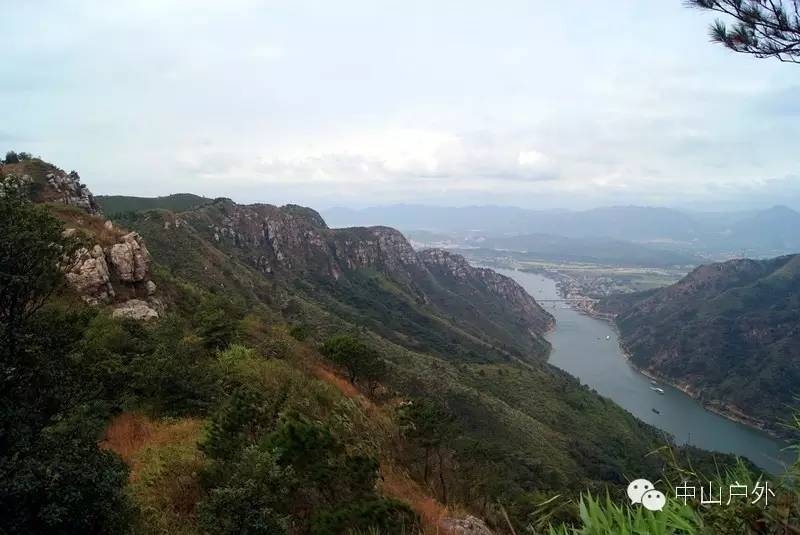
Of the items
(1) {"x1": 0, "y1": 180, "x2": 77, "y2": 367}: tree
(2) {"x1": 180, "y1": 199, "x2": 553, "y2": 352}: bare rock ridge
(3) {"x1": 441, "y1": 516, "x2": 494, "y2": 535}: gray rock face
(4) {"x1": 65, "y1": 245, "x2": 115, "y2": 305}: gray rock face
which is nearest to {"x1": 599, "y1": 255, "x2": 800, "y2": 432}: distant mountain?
(2) {"x1": 180, "y1": 199, "x2": 553, "y2": 352}: bare rock ridge

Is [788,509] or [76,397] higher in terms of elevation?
[788,509]

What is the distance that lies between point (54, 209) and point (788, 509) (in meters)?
25.2

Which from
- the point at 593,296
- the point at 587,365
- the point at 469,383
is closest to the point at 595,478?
the point at 469,383

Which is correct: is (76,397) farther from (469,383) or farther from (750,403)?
(750,403)

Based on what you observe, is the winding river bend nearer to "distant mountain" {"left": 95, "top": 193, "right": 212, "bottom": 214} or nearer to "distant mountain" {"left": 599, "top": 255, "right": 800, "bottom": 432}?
"distant mountain" {"left": 599, "top": 255, "right": 800, "bottom": 432}

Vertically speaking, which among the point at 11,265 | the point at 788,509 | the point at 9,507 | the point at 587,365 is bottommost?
the point at 587,365

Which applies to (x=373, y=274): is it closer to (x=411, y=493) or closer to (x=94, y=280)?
(x=94, y=280)

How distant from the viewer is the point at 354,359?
20125 mm

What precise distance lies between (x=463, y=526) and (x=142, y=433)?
Answer: 20.2 feet

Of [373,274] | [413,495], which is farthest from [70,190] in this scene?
[373,274]

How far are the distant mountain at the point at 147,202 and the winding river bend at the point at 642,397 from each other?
87.0 metres

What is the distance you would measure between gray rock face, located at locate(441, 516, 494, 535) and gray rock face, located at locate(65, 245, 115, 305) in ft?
50.4

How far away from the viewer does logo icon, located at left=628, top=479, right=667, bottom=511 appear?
180 centimetres

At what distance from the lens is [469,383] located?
58.9 metres
